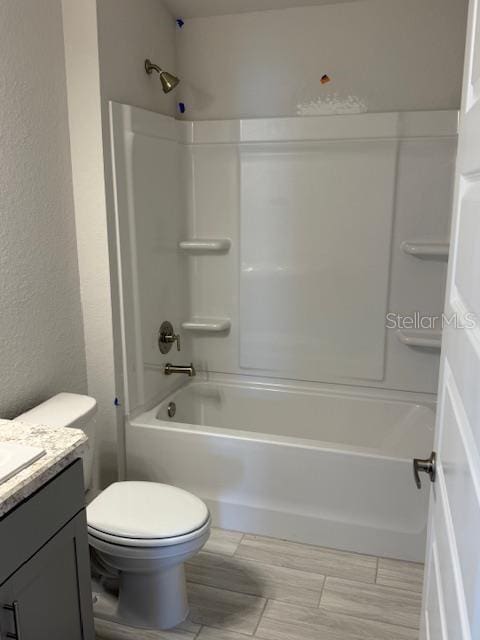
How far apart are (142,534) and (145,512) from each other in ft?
0.39

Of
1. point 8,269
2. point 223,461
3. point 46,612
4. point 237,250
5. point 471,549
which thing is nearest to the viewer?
point 471,549

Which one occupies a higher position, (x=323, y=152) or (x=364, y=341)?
(x=323, y=152)

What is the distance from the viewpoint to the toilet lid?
1.79 metres

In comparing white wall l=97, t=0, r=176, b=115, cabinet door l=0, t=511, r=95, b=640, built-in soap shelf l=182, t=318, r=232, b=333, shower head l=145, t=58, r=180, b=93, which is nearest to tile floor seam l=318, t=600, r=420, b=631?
cabinet door l=0, t=511, r=95, b=640

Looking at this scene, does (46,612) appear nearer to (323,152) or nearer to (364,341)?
(364,341)

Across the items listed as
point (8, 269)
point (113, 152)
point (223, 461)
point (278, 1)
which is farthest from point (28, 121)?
point (223, 461)

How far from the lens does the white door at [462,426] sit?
830 millimetres

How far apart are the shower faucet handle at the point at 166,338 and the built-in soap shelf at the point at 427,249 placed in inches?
48.2

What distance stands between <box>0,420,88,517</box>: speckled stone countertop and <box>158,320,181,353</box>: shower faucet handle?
4.10 ft

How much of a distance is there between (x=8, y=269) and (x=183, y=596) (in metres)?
1.32

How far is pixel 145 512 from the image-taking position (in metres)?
1.89

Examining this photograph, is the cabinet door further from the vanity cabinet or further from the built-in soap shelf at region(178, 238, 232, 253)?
the built-in soap shelf at region(178, 238, 232, 253)

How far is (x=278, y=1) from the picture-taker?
8.30ft

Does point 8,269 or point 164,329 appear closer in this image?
point 8,269
